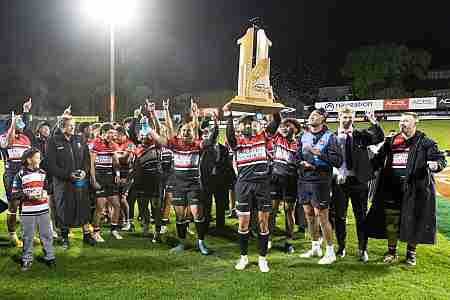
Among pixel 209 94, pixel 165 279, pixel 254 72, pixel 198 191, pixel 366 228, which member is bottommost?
pixel 165 279

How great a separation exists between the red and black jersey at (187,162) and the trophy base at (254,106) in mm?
937

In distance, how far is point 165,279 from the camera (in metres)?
5.84

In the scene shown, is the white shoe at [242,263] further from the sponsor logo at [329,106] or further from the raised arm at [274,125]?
the sponsor logo at [329,106]

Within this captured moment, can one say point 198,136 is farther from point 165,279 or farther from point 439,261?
point 439,261

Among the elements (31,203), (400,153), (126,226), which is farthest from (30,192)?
(400,153)

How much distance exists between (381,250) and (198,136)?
10.8 feet

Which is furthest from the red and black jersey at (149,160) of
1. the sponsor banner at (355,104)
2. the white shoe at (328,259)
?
the sponsor banner at (355,104)

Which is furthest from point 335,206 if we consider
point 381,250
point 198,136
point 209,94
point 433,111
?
point 209,94

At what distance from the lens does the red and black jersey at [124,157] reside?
828 centimetres

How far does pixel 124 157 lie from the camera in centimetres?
837

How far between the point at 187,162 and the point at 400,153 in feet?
9.67

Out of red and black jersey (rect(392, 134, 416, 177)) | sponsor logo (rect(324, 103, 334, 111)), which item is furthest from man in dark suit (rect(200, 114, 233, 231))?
sponsor logo (rect(324, 103, 334, 111))

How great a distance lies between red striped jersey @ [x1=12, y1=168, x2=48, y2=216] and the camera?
6.07 meters

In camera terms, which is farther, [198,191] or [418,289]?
[198,191]
